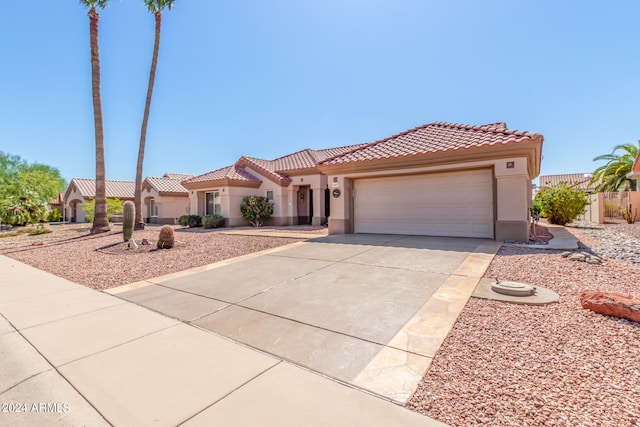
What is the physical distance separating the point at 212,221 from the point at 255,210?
116 inches

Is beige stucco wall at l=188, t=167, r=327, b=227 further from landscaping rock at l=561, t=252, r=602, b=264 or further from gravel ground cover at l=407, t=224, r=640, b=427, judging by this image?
gravel ground cover at l=407, t=224, r=640, b=427

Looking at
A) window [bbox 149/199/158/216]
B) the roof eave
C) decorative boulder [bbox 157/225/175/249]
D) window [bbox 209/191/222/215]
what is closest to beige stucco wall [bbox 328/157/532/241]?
the roof eave

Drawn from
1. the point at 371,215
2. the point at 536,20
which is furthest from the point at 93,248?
the point at 536,20

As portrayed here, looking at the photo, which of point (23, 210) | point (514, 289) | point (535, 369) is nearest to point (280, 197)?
point (514, 289)

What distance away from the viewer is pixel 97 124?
1580 cm

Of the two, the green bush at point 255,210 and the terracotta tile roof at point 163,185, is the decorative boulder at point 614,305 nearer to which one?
the green bush at point 255,210

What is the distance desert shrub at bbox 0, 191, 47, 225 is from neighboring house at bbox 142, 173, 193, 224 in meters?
7.95

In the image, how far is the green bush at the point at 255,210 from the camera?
65.1 ft

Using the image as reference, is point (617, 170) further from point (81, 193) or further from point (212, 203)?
point (81, 193)

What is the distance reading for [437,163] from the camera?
10.9 metres

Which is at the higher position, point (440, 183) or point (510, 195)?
point (440, 183)

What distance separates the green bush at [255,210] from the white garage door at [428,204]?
→ 8.64 m

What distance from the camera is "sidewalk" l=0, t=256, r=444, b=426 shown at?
2227 mm

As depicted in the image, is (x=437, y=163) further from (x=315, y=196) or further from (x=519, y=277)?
(x=315, y=196)
